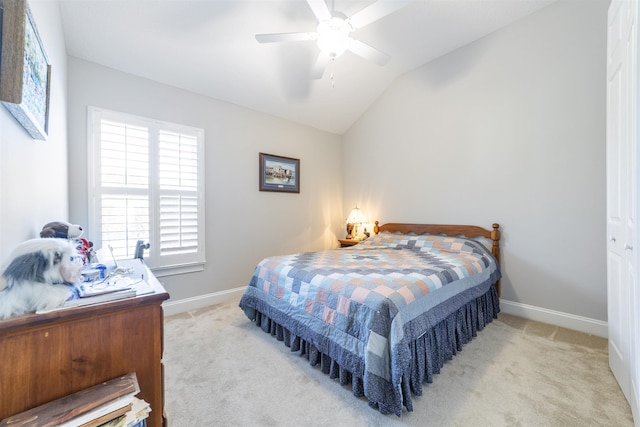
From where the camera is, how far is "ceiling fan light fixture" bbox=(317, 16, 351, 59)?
1905mm

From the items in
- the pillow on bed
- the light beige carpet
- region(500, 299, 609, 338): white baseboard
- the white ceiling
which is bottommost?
the light beige carpet

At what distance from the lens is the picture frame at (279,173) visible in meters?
3.61

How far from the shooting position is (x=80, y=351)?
866 mm

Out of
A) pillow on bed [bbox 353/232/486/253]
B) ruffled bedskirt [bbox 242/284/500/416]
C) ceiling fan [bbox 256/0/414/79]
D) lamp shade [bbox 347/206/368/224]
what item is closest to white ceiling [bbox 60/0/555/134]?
ceiling fan [bbox 256/0/414/79]

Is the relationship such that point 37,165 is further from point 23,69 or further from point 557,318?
point 557,318

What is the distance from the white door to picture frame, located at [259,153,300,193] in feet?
10.5

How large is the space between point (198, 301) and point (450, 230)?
3.12 metres

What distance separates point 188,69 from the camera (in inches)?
109

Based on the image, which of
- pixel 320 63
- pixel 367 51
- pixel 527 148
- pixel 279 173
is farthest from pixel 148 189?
pixel 527 148

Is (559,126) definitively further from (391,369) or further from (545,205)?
(391,369)

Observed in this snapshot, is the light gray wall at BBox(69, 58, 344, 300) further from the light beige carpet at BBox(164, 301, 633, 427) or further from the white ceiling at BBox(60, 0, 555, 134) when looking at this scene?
the light beige carpet at BBox(164, 301, 633, 427)

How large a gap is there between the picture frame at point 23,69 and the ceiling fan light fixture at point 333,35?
5.20 ft

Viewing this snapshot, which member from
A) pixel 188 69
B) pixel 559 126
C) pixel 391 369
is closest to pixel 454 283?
pixel 391 369

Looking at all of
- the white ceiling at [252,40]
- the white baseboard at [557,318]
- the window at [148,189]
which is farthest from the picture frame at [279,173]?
the white baseboard at [557,318]
